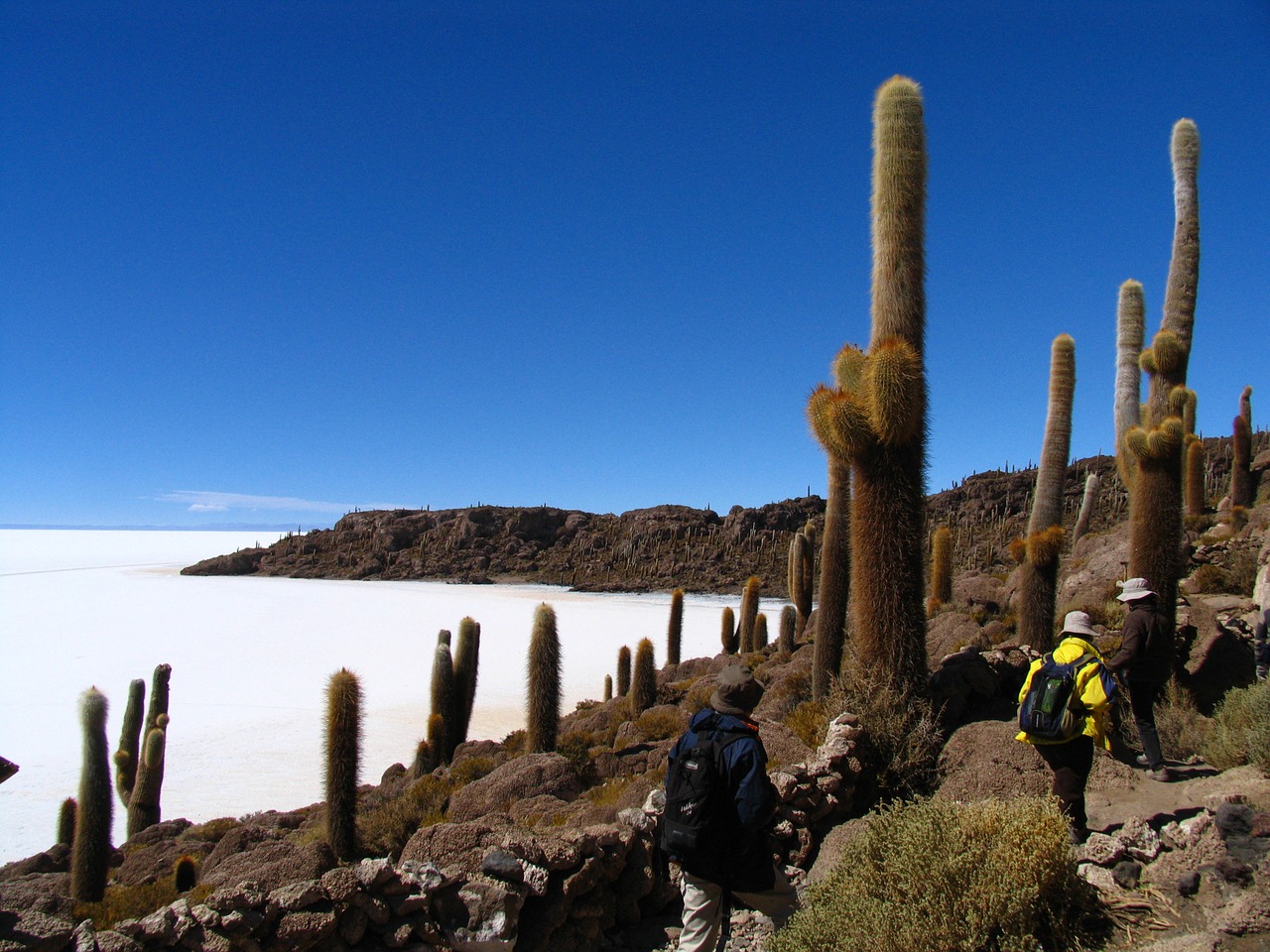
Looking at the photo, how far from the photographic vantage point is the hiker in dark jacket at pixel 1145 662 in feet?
19.3

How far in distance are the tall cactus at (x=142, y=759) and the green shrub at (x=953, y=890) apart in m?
10.8

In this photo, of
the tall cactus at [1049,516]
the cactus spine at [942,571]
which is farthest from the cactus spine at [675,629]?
the tall cactus at [1049,516]

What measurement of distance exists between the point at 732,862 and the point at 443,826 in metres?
2.68

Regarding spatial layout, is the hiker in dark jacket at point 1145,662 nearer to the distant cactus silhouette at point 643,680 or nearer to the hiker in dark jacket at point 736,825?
the hiker in dark jacket at point 736,825

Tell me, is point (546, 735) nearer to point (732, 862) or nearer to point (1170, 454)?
point (732, 862)

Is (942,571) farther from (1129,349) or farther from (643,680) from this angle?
(643,680)

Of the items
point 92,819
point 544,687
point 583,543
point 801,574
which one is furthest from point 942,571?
point 583,543

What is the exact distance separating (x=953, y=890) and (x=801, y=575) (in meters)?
13.9

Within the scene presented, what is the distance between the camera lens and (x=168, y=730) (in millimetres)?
17203

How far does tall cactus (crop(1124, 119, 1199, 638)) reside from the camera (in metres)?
8.55

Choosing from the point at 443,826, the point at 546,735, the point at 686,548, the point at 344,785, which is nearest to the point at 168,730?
the point at 546,735

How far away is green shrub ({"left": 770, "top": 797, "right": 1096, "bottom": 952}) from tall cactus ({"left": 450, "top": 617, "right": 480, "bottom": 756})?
944 cm

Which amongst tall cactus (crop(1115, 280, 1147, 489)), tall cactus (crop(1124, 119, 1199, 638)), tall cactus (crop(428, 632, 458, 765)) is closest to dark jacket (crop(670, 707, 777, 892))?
tall cactus (crop(1124, 119, 1199, 638))

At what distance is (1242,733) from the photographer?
595 centimetres
